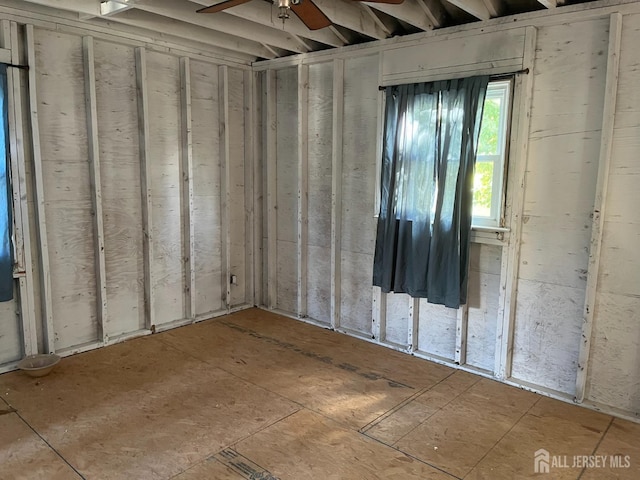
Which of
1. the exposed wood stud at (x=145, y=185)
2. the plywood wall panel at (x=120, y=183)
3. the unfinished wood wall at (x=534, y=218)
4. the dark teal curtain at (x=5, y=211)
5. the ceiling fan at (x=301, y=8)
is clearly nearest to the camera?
the ceiling fan at (x=301, y=8)

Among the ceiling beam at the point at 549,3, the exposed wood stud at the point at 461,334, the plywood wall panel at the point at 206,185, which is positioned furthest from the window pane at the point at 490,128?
the plywood wall panel at the point at 206,185

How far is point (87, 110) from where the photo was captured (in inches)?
155

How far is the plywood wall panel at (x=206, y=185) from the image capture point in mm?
4777

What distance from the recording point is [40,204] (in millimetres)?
3686

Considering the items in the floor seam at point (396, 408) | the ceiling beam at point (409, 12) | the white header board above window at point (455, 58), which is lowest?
the floor seam at point (396, 408)

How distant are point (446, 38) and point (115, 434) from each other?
12.2ft

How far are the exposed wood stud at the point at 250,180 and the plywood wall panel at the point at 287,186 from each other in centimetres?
30

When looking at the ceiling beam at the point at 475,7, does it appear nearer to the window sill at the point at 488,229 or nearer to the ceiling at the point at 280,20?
the ceiling at the point at 280,20

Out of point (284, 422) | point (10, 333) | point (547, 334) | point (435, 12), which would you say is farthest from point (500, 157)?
point (10, 333)

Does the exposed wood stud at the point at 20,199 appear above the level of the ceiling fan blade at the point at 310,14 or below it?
below

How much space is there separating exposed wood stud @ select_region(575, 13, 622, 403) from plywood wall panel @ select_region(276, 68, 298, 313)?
288cm

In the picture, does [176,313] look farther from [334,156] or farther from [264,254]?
[334,156]

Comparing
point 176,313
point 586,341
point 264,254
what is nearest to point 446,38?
point 586,341

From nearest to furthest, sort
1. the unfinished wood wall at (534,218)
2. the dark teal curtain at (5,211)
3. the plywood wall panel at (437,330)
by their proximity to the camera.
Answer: the unfinished wood wall at (534,218)
the dark teal curtain at (5,211)
the plywood wall panel at (437,330)
